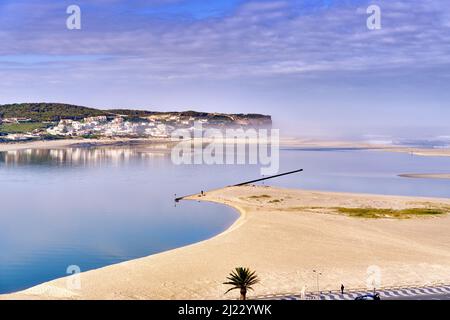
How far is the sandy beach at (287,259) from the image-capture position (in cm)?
2567

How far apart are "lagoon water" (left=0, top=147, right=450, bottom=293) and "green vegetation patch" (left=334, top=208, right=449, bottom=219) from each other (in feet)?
35.9

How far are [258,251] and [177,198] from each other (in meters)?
29.8

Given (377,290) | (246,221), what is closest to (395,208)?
(246,221)

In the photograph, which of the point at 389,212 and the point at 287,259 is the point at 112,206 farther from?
the point at 287,259

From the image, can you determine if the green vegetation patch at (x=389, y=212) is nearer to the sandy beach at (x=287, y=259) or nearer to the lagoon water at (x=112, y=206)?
the sandy beach at (x=287, y=259)

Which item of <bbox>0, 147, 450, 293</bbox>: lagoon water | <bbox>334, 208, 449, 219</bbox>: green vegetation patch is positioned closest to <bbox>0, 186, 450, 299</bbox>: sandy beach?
<bbox>334, 208, 449, 219</bbox>: green vegetation patch

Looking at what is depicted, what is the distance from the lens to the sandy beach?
84.2ft

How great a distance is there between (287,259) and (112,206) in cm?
3010

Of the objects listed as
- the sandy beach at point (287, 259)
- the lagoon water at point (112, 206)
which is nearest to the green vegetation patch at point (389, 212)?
the sandy beach at point (287, 259)

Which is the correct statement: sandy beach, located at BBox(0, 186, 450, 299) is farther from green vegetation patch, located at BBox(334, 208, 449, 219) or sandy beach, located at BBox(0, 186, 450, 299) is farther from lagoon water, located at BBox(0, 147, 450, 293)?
lagoon water, located at BBox(0, 147, 450, 293)

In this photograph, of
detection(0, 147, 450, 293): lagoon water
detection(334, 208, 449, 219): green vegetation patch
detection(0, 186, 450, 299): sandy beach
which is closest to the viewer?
detection(0, 186, 450, 299): sandy beach

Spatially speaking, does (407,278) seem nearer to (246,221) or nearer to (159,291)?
(159,291)
